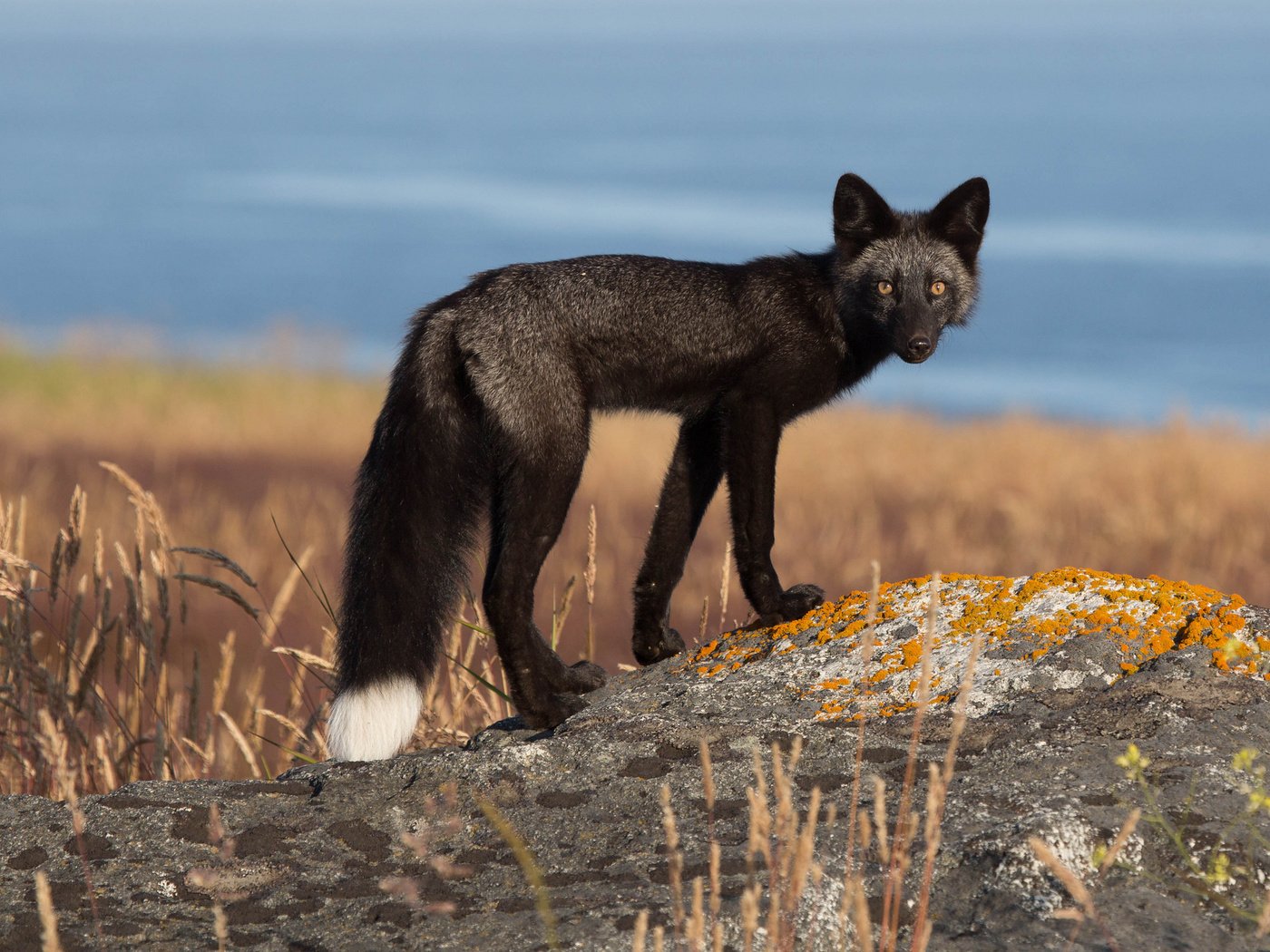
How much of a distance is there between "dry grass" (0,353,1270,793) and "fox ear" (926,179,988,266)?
252 cm

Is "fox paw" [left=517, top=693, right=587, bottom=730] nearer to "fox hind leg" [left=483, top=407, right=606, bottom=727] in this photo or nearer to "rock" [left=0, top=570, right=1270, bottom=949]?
"fox hind leg" [left=483, top=407, right=606, bottom=727]

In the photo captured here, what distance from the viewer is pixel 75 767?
5.21 m

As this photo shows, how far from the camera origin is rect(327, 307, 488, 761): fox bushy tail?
422 centimetres

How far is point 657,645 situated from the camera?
16.9 ft

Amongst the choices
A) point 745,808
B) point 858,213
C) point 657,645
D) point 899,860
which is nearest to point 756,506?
point 657,645

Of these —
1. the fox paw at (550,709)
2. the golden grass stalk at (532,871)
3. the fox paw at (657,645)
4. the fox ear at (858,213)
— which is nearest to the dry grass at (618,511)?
the fox paw at (657,645)

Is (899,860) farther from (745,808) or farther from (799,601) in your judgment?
(799,601)

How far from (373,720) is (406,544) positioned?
1.87 ft

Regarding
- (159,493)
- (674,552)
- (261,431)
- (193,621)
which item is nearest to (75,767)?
(674,552)

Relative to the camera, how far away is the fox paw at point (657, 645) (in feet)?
16.9

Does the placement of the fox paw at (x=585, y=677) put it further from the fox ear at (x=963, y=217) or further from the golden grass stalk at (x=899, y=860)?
the fox ear at (x=963, y=217)

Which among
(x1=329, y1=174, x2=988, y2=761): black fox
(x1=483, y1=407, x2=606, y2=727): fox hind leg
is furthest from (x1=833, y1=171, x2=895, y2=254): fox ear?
(x1=483, y1=407, x2=606, y2=727): fox hind leg

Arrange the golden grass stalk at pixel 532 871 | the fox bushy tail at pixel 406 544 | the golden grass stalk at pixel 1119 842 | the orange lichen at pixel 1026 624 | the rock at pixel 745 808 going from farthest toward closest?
the fox bushy tail at pixel 406 544
the orange lichen at pixel 1026 624
the rock at pixel 745 808
the golden grass stalk at pixel 532 871
the golden grass stalk at pixel 1119 842

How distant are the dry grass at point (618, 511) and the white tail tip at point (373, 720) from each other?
1.57 meters
